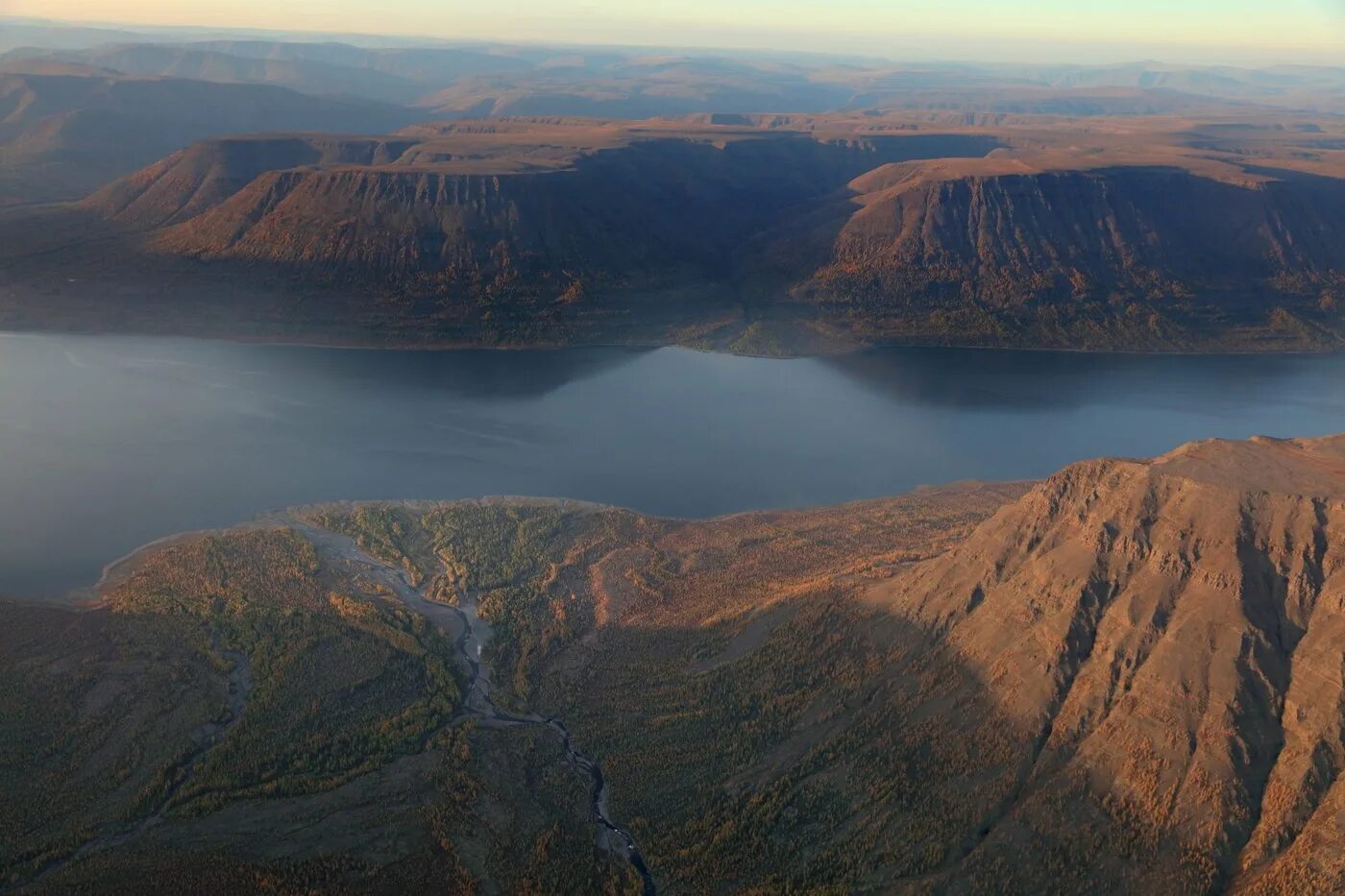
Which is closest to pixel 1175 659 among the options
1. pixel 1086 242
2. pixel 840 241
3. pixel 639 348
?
pixel 639 348

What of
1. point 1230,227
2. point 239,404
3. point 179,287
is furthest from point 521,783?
point 1230,227

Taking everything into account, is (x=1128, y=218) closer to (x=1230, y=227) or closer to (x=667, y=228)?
(x=1230, y=227)

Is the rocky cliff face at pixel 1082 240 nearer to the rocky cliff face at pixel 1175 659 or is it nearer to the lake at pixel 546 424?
the lake at pixel 546 424

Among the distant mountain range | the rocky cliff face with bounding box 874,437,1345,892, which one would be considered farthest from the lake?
the rocky cliff face with bounding box 874,437,1345,892

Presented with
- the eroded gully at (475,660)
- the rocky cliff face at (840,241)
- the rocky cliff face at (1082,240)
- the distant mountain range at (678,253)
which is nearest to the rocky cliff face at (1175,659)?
the eroded gully at (475,660)

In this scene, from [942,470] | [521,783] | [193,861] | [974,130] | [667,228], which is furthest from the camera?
[974,130]

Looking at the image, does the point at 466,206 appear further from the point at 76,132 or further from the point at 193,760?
the point at 76,132
